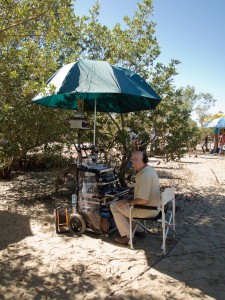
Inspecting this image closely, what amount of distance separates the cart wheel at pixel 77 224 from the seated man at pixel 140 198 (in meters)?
0.63

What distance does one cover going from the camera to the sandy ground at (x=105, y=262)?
350cm

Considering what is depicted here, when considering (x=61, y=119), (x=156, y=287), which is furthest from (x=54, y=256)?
(x=61, y=119)

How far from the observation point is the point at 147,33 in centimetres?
809

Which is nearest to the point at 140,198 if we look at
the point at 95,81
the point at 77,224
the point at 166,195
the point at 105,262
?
the point at 166,195

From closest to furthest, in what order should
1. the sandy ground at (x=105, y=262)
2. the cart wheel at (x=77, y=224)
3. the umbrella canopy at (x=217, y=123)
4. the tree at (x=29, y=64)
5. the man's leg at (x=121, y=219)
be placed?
the sandy ground at (x=105, y=262), the man's leg at (x=121, y=219), the cart wheel at (x=77, y=224), the tree at (x=29, y=64), the umbrella canopy at (x=217, y=123)

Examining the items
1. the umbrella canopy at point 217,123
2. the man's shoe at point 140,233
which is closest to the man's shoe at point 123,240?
the man's shoe at point 140,233

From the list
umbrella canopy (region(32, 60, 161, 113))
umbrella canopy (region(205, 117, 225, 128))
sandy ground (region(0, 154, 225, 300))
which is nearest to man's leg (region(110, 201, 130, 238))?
sandy ground (region(0, 154, 225, 300))

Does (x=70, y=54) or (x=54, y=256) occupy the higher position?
(x=70, y=54)

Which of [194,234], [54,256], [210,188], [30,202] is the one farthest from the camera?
[210,188]

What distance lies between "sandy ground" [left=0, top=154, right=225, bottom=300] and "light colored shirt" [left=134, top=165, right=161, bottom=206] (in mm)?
740

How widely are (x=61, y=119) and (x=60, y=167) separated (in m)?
1.15

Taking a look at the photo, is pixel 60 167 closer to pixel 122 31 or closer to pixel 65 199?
pixel 65 199

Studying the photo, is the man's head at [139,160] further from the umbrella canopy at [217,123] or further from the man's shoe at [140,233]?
the umbrella canopy at [217,123]

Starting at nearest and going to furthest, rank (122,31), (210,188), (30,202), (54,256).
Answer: (54,256)
(30,202)
(122,31)
(210,188)
